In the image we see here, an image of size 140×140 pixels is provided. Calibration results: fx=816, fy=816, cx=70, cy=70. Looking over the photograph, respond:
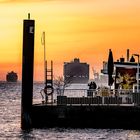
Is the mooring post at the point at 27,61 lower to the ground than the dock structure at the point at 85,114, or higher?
higher

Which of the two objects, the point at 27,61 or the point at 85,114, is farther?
the point at 85,114

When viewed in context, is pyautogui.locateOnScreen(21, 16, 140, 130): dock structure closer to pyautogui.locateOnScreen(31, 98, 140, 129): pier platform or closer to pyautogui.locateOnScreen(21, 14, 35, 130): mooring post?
pyautogui.locateOnScreen(31, 98, 140, 129): pier platform

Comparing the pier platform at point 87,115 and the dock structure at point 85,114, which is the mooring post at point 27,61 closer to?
the dock structure at point 85,114

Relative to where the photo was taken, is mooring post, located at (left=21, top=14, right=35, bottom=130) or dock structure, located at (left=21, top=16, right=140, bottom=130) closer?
mooring post, located at (left=21, top=14, right=35, bottom=130)

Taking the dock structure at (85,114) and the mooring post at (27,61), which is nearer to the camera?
the mooring post at (27,61)

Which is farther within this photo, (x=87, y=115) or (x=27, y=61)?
(x=87, y=115)

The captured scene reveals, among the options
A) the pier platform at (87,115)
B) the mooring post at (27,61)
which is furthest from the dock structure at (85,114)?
the mooring post at (27,61)

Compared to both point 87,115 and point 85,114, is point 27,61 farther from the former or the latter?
point 87,115

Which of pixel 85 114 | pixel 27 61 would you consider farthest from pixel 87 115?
pixel 27 61

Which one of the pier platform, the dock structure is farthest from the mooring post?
the pier platform

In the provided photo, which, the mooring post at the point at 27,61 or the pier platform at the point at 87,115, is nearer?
the mooring post at the point at 27,61

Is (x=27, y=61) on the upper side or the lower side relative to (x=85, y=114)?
upper

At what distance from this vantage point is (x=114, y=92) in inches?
2719

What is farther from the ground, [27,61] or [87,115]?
[27,61]
